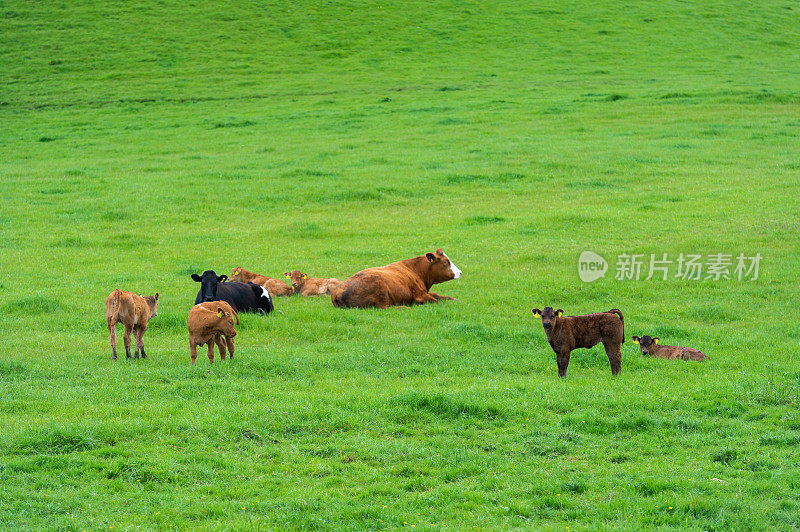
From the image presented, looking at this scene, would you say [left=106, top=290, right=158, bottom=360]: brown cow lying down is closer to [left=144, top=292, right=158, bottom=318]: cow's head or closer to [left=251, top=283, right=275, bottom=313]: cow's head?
[left=144, top=292, right=158, bottom=318]: cow's head

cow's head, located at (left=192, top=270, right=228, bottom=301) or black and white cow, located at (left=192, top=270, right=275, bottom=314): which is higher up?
cow's head, located at (left=192, top=270, right=228, bottom=301)

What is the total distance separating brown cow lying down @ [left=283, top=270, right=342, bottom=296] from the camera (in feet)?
58.3

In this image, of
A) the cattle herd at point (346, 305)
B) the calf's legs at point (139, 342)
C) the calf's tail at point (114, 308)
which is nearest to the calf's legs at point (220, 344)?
the cattle herd at point (346, 305)

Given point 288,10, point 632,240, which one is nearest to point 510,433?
point 632,240

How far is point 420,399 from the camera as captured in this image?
10805 millimetres

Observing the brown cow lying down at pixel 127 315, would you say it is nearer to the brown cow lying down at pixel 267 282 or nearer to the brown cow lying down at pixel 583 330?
the brown cow lying down at pixel 267 282

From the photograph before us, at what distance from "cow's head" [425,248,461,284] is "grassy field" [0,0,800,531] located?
0.41 meters

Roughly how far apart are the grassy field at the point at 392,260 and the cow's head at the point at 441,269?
16.2 inches

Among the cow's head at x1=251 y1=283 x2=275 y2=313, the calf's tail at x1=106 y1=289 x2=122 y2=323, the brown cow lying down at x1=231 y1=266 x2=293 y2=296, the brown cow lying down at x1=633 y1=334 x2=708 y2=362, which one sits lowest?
the brown cow lying down at x1=633 y1=334 x2=708 y2=362

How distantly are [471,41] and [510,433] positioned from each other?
5050cm

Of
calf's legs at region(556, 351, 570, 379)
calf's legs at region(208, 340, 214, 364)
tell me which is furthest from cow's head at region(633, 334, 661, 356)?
calf's legs at region(208, 340, 214, 364)

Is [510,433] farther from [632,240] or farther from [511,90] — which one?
[511,90]

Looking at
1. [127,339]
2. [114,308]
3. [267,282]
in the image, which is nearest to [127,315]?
[114,308]

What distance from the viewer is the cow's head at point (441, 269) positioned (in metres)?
17.8
